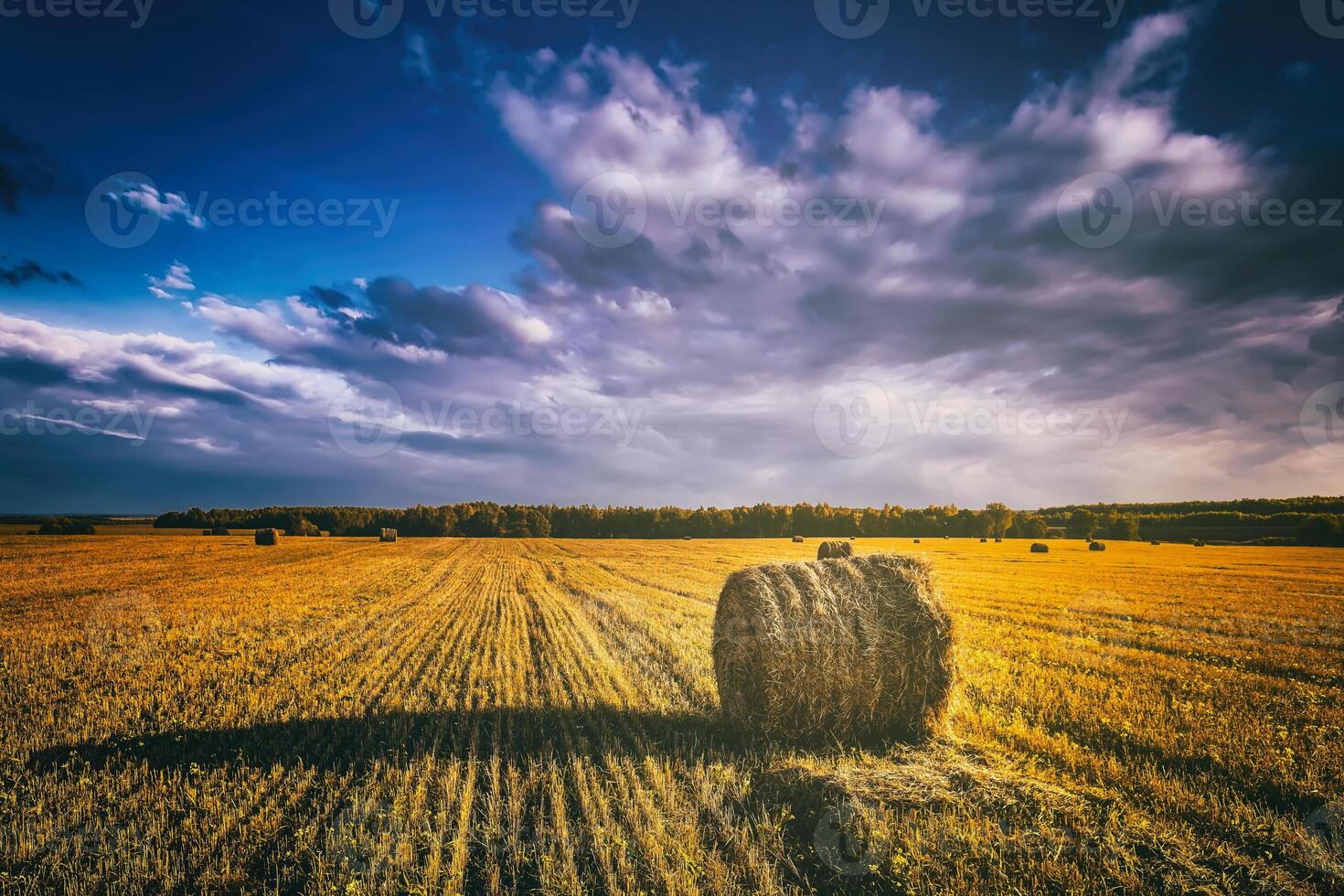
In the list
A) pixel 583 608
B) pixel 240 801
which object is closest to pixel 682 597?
pixel 583 608

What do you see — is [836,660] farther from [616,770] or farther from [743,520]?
[743,520]


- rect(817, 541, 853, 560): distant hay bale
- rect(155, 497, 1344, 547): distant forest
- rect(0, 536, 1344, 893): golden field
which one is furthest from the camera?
rect(155, 497, 1344, 547): distant forest

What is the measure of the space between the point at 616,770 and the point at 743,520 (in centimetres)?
9087

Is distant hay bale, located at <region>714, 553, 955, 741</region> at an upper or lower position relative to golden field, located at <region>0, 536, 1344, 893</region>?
upper

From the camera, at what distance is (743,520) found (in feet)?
313

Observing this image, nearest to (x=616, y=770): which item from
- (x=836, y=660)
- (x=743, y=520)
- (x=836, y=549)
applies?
(x=836, y=660)

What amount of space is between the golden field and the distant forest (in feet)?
250

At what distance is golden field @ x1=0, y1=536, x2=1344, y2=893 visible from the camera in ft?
14.0

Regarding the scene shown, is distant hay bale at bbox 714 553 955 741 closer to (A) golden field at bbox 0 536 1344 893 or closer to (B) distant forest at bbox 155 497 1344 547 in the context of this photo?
(A) golden field at bbox 0 536 1344 893

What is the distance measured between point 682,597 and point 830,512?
82.3 metres

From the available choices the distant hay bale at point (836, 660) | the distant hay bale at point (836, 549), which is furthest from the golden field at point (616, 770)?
the distant hay bale at point (836, 549)

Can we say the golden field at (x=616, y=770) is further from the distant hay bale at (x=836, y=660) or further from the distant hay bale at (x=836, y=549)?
the distant hay bale at (x=836, y=549)

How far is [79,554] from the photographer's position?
33188 mm

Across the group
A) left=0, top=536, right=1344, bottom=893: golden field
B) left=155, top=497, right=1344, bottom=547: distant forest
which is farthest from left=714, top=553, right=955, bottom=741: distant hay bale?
left=155, top=497, right=1344, bottom=547: distant forest
